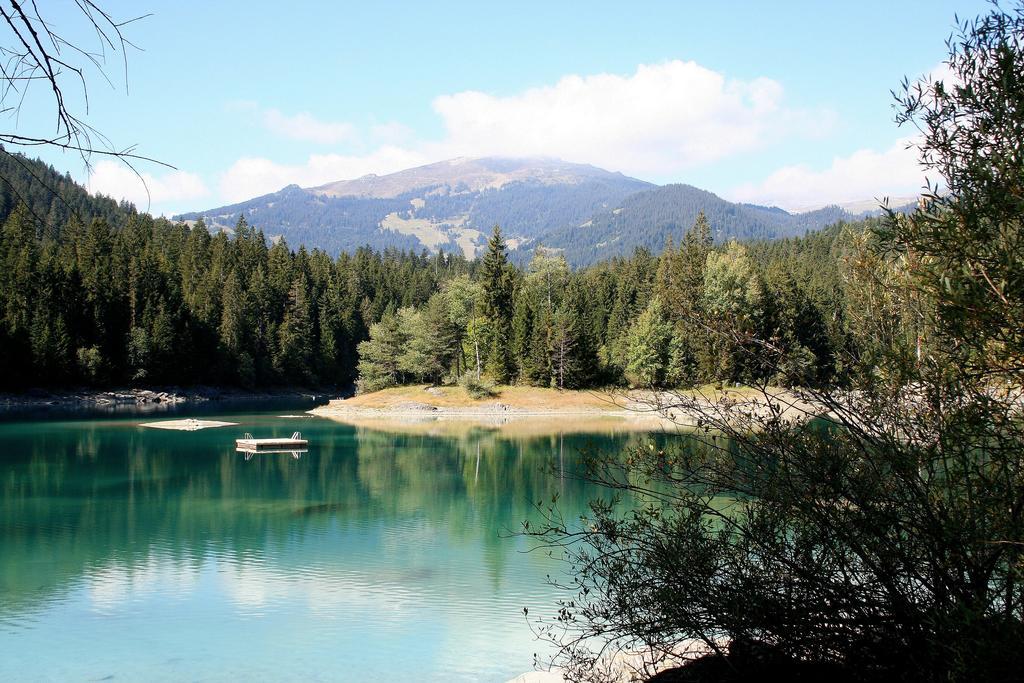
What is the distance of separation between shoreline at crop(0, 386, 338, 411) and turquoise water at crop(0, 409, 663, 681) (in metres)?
31.6

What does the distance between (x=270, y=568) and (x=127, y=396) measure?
57067mm

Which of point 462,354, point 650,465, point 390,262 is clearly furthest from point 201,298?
point 650,465

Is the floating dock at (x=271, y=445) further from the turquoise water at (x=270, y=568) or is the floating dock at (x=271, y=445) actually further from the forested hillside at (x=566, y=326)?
the forested hillside at (x=566, y=326)

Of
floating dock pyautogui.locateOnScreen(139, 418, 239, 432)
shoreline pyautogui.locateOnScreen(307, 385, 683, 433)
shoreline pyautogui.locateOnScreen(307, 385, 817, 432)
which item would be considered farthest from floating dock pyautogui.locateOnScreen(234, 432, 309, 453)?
shoreline pyautogui.locateOnScreen(307, 385, 683, 433)

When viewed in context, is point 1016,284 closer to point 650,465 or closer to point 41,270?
point 650,465

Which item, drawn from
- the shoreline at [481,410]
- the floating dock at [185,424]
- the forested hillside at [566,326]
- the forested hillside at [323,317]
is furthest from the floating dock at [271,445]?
the forested hillside at [566,326]

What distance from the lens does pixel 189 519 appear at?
75.3ft

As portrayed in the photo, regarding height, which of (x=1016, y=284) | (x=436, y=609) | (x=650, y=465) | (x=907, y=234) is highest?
(x=907, y=234)

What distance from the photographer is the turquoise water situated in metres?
12.5

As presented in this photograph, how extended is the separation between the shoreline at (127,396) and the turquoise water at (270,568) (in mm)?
31582

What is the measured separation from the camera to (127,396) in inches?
2657

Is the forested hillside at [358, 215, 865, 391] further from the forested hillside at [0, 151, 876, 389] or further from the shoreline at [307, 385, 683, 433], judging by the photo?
the shoreline at [307, 385, 683, 433]

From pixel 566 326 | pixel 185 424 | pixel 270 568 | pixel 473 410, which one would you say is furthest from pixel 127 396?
pixel 270 568

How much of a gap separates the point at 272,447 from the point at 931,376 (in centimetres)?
3715
